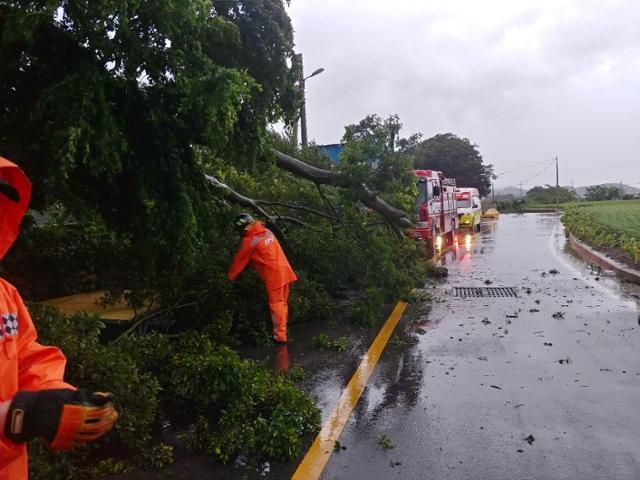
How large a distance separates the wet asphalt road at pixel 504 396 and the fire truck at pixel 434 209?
684 centimetres

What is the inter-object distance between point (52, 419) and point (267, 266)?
16.6 ft

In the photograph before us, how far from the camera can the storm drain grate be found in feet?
31.1

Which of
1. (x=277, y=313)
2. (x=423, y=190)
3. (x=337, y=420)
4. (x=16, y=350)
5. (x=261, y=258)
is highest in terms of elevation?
(x=423, y=190)

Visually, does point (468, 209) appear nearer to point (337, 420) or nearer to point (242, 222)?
point (242, 222)

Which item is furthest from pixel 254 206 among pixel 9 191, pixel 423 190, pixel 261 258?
pixel 423 190

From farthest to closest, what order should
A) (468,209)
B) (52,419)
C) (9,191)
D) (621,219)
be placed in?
(468,209), (621,219), (9,191), (52,419)

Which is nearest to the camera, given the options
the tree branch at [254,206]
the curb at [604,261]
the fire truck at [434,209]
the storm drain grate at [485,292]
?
the tree branch at [254,206]

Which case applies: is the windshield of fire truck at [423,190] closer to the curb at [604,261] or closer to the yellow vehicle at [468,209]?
the curb at [604,261]

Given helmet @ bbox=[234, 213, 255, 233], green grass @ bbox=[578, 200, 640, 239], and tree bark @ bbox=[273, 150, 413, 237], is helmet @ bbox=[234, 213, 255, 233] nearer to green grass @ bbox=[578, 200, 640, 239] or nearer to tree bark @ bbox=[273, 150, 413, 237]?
tree bark @ bbox=[273, 150, 413, 237]

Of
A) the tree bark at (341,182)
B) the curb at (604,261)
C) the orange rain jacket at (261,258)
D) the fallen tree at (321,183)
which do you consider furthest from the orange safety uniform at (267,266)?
the curb at (604,261)

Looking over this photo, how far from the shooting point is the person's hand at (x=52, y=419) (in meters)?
1.52

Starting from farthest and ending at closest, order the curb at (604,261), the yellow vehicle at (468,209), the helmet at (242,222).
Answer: the yellow vehicle at (468,209) < the curb at (604,261) < the helmet at (242,222)

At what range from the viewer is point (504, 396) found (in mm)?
4594

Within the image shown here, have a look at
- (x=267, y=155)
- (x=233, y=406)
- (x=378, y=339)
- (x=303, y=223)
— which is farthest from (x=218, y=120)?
(x=303, y=223)
